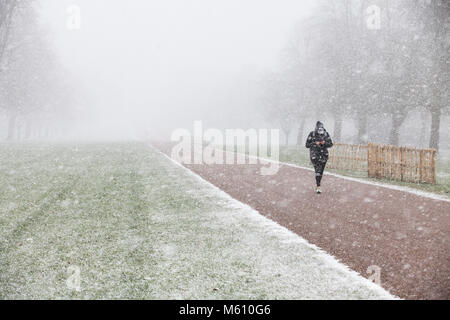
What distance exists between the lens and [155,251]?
6137 millimetres

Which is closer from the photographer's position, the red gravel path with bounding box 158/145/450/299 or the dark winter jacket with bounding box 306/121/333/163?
the red gravel path with bounding box 158/145/450/299

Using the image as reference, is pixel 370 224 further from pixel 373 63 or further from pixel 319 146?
pixel 373 63

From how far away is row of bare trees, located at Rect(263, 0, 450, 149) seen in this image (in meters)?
22.5

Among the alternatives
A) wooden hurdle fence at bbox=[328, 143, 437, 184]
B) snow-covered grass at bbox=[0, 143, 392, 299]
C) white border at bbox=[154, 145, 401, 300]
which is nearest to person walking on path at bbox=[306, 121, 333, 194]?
white border at bbox=[154, 145, 401, 300]

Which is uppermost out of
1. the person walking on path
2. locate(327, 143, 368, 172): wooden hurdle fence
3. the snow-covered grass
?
the person walking on path

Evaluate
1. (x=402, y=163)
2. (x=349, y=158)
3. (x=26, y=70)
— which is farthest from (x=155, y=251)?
(x=26, y=70)

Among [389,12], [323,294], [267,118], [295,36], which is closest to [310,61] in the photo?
[295,36]

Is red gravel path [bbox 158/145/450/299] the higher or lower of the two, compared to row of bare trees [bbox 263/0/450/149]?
lower

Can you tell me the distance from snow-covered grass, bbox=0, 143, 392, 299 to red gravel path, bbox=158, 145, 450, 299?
0.49 metres

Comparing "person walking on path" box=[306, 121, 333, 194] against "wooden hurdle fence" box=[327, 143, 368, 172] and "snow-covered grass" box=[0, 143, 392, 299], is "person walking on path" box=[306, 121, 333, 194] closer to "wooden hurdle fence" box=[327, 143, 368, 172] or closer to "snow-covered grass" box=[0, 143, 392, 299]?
"snow-covered grass" box=[0, 143, 392, 299]

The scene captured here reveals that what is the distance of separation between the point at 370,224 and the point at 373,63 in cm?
2458

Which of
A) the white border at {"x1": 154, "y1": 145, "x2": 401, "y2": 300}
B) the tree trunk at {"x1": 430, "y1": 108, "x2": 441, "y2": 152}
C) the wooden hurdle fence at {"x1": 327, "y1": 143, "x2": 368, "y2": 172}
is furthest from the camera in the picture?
the tree trunk at {"x1": 430, "y1": 108, "x2": 441, "y2": 152}

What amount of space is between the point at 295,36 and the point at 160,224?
36786 millimetres

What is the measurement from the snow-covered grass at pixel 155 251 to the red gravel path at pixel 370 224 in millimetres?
486
